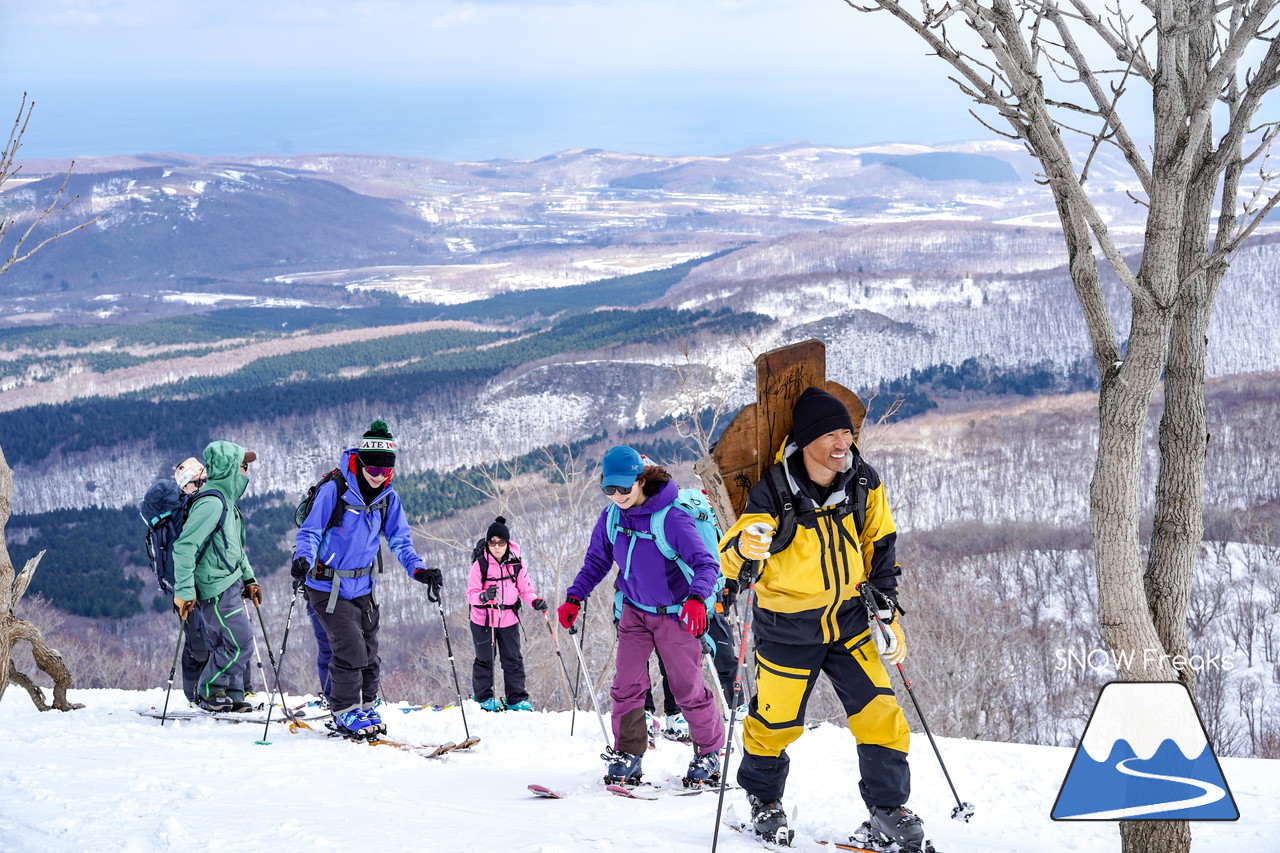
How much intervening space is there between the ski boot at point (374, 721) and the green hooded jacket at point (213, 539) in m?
1.60

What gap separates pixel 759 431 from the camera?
4.41 m

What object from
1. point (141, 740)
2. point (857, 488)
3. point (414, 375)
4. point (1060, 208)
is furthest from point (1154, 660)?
point (414, 375)

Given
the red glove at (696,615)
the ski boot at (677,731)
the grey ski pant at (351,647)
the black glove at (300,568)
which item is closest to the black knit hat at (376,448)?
the black glove at (300,568)

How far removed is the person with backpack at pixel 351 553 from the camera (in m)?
6.65

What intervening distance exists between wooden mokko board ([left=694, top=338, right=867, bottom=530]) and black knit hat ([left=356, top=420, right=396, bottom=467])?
2895 millimetres

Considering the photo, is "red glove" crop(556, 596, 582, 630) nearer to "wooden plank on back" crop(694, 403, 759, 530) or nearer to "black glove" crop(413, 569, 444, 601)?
"black glove" crop(413, 569, 444, 601)

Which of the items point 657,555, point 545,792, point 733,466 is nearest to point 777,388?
point 733,466

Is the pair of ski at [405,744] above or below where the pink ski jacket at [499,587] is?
below

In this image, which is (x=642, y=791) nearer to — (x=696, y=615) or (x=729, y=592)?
(x=696, y=615)

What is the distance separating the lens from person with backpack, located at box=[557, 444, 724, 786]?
17.9ft

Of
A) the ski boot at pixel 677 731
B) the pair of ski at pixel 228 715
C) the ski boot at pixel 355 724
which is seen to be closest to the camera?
the ski boot at pixel 355 724

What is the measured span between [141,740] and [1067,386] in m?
128

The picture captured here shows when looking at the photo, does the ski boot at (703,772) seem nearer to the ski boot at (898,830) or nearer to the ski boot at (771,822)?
the ski boot at (771,822)

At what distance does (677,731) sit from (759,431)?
3.79 meters
